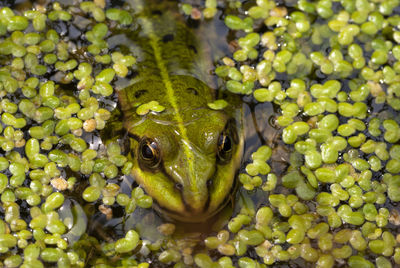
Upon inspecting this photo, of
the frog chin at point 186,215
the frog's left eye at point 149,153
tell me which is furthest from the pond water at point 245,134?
the frog's left eye at point 149,153

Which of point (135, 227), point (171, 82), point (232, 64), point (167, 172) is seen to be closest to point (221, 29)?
point (232, 64)

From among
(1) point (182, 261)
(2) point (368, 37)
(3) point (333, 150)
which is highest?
(2) point (368, 37)

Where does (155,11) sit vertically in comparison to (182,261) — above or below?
above

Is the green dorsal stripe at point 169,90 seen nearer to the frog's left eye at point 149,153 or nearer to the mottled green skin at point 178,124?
the mottled green skin at point 178,124

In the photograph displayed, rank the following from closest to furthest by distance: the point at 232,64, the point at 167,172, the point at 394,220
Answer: the point at 167,172
the point at 394,220
the point at 232,64

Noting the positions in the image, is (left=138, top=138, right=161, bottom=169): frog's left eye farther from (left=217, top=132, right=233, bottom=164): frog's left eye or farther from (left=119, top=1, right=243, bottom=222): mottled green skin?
(left=217, top=132, right=233, bottom=164): frog's left eye

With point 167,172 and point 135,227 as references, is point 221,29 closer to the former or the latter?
point 167,172

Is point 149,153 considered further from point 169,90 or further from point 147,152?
point 169,90
